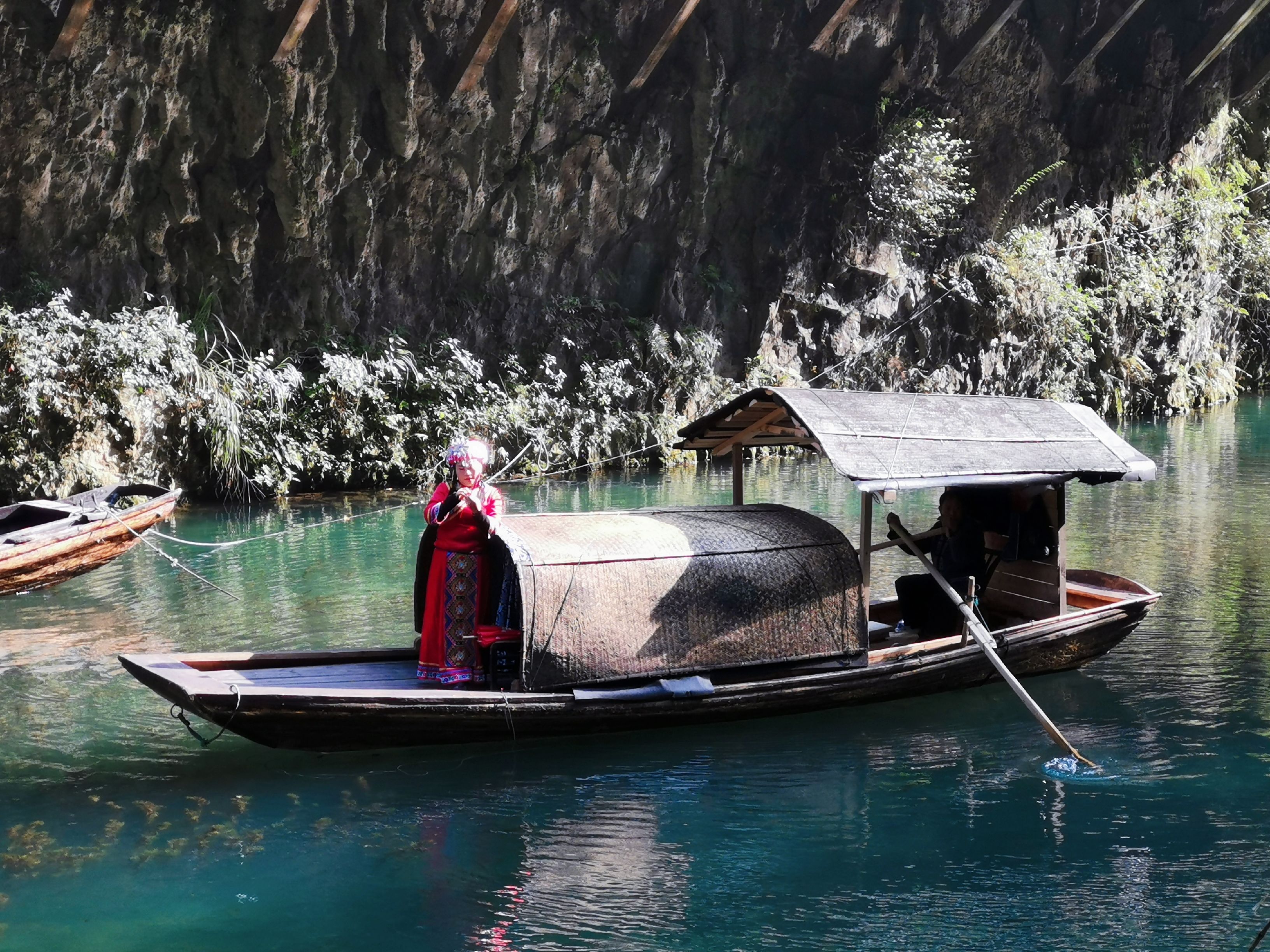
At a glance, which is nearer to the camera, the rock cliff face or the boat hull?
the boat hull

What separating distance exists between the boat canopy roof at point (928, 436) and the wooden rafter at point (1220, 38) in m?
18.8

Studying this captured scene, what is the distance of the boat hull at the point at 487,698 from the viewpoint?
6074 millimetres

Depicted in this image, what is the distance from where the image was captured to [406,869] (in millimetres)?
5273

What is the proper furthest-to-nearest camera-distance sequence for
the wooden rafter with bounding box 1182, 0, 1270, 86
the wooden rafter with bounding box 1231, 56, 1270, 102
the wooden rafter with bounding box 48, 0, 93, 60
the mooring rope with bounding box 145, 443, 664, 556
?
1. the wooden rafter with bounding box 1231, 56, 1270, 102
2. the wooden rafter with bounding box 1182, 0, 1270, 86
3. the wooden rafter with bounding box 48, 0, 93, 60
4. the mooring rope with bounding box 145, 443, 664, 556

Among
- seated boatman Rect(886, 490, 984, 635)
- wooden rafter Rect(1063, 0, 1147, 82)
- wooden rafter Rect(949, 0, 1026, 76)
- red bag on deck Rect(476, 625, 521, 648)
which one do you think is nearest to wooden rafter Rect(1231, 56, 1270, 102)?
wooden rafter Rect(1063, 0, 1147, 82)

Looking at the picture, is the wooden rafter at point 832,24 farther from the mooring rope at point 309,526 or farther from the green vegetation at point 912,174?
the mooring rope at point 309,526

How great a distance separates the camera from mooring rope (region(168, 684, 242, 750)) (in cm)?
595

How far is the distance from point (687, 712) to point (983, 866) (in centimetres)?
192

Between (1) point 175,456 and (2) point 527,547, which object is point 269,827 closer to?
(2) point 527,547

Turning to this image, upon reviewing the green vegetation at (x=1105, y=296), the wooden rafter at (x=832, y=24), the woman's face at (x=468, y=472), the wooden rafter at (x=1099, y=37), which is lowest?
the woman's face at (x=468, y=472)

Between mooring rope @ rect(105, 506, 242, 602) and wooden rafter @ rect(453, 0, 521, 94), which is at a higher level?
wooden rafter @ rect(453, 0, 521, 94)

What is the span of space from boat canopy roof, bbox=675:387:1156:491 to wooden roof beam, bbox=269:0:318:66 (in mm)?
9667

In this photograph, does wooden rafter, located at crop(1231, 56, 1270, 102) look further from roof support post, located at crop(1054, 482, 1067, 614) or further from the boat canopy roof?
roof support post, located at crop(1054, 482, 1067, 614)

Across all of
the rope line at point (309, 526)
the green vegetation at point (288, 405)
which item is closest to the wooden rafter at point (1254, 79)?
the green vegetation at point (288, 405)
